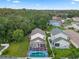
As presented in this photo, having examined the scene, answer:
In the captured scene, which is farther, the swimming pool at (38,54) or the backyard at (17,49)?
the backyard at (17,49)

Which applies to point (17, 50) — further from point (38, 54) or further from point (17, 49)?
point (38, 54)

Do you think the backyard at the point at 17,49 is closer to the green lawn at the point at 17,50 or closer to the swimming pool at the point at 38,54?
the green lawn at the point at 17,50

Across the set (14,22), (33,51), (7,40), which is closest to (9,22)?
(14,22)

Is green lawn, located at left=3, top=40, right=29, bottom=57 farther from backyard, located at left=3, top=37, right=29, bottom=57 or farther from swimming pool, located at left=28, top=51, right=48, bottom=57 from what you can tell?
swimming pool, located at left=28, top=51, right=48, bottom=57

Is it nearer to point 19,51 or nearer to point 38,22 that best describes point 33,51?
point 19,51

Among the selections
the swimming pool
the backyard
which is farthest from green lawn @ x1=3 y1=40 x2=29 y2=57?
the swimming pool

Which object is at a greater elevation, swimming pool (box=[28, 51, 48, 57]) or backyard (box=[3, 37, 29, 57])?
swimming pool (box=[28, 51, 48, 57])

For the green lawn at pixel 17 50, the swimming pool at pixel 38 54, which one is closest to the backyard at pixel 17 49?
the green lawn at pixel 17 50

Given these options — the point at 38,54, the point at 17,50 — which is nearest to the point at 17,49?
the point at 17,50

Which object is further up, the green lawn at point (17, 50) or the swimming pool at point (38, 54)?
the swimming pool at point (38, 54)
